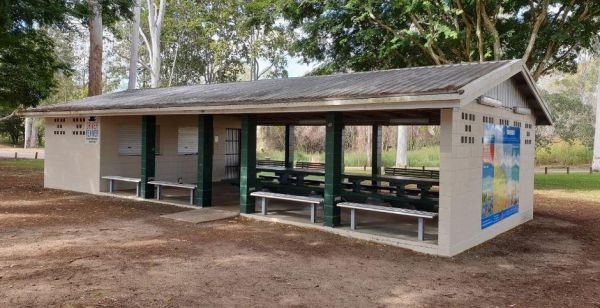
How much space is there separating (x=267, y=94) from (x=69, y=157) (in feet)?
24.3

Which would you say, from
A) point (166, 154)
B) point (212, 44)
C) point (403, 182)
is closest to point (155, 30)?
point (212, 44)

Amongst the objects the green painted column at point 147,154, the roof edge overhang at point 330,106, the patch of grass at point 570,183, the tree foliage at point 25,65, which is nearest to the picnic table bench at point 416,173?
the roof edge overhang at point 330,106

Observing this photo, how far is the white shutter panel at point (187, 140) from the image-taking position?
15.2 m

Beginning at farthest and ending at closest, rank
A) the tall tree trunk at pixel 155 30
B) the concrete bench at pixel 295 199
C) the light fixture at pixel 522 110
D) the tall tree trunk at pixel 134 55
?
the tall tree trunk at pixel 155 30 < the tall tree trunk at pixel 134 55 < the light fixture at pixel 522 110 < the concrete bench at pixel 295 199

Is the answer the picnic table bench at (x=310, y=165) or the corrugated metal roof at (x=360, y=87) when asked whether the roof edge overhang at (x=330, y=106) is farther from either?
the picnic table bench at (x=310, y=165)

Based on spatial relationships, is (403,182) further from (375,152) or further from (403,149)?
(403,149)

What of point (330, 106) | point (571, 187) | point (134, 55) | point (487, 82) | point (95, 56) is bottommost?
point (571, 187)

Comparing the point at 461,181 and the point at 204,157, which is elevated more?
the point at 204,157

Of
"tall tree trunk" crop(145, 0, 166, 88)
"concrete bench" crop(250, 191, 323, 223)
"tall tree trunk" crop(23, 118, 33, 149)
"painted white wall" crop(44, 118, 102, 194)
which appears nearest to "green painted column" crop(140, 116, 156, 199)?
"painted white wall" crop(44, 118, 102, 194)

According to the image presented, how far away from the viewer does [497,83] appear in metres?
7.69

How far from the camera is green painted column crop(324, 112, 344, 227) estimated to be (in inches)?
331

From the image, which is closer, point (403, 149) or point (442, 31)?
point (442, 31)

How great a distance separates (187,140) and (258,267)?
9.94 meters

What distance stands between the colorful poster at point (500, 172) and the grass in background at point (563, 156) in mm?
25167
